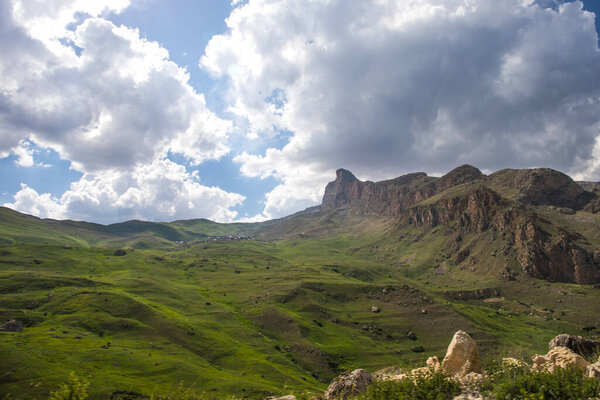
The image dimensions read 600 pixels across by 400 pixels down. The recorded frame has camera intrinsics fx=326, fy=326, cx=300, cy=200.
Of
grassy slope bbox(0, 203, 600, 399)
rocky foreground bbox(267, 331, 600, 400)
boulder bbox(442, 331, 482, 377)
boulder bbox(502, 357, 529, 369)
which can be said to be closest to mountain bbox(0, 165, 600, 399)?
grassy slope bbox(0, 203, 600, 399)

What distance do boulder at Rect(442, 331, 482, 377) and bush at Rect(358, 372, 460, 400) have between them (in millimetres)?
11137

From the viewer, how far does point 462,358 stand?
28141mm

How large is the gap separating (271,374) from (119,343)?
1505 inches

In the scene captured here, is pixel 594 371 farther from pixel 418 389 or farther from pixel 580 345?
pixel 580 345

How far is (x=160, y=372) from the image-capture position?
221 ft

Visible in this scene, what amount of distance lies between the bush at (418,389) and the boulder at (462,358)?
1114 centimetres

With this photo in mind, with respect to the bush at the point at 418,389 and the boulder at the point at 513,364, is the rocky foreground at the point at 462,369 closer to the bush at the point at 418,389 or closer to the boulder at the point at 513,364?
the boulder at the point at 513,364

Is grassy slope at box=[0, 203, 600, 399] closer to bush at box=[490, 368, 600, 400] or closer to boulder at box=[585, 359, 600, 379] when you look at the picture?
bush at box=[490, 368, 600, 400]

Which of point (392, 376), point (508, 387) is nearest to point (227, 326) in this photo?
point (392, 376)

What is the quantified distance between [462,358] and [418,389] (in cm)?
1384

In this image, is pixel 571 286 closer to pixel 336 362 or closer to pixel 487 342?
pixel 487 342

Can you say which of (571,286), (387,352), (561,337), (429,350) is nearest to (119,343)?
(387,352)

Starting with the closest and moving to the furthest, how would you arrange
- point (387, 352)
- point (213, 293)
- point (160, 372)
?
A: point (160, 372) → point (387, 352) → point (213, 293)

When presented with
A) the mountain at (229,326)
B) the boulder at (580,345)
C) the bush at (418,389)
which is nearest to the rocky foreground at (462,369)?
the boulder at (580,345)
